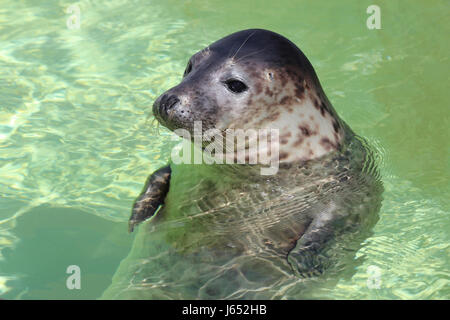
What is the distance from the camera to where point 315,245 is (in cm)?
361

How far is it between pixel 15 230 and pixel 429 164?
330 cm

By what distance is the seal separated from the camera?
365cm

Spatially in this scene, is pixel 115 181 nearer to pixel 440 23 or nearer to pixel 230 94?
pixel 230 94

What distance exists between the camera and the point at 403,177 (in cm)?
500

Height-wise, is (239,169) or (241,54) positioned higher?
(241,54)

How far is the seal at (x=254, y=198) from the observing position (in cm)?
365

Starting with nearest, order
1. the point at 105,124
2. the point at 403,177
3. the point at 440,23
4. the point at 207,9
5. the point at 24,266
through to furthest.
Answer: the point at 24,266 → the point at 403,177 → the point at 105,124 → the point at 440,23 → the point at 207,9

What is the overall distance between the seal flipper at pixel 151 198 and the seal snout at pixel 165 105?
72 centimetres

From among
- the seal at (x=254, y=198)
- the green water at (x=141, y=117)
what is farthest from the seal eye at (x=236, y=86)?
the green water at (x=141, y=117)

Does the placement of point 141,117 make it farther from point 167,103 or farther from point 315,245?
point 315,245

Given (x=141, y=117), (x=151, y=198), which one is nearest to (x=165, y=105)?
(x=151, y=198)

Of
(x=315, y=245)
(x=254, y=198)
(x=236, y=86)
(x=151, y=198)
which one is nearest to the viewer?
(x=315, y=245)

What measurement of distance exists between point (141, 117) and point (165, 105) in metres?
2.27

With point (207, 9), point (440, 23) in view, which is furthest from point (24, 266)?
point (440, 23)
